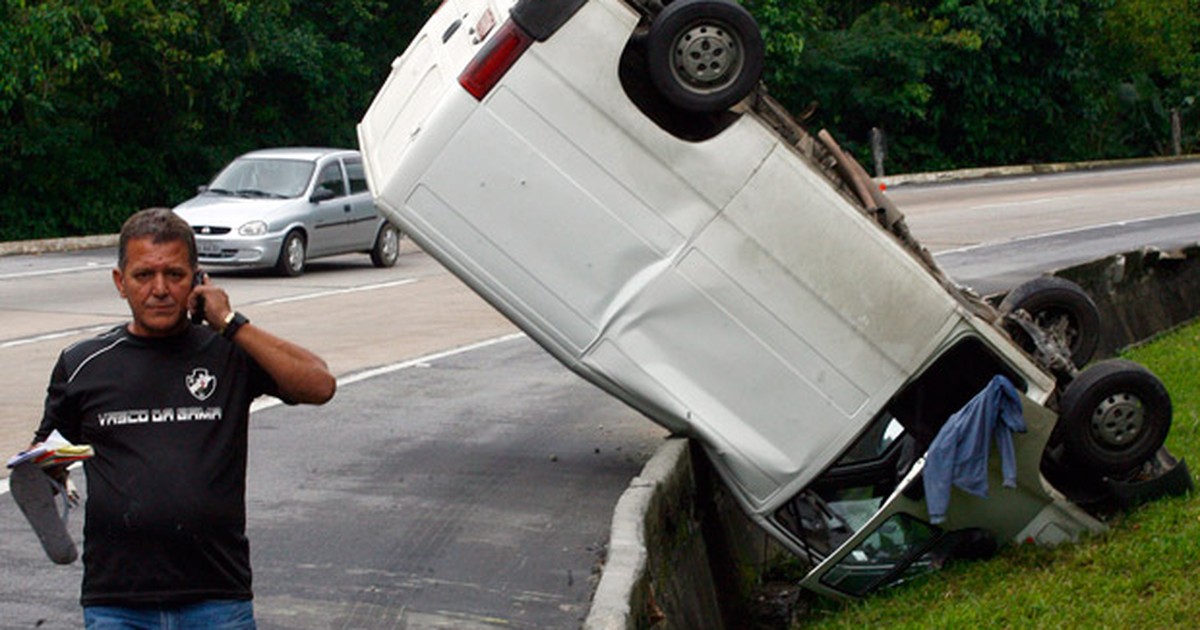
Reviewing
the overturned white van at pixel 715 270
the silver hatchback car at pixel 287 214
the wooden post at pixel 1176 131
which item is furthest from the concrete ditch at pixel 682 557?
the wooden post at pixel 1176 131

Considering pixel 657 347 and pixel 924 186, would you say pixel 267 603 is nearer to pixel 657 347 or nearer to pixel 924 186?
pixel 657 347

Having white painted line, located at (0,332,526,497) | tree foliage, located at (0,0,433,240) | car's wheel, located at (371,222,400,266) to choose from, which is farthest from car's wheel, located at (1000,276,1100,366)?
tree foliage, located at (0,0,433,240)

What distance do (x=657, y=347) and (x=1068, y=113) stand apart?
145ft

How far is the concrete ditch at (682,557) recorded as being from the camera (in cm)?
639

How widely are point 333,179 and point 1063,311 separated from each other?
14.6 metres

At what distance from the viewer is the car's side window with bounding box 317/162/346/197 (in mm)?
23438

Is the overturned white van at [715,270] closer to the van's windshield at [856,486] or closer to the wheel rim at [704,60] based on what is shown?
the wheel rim at [704,60]

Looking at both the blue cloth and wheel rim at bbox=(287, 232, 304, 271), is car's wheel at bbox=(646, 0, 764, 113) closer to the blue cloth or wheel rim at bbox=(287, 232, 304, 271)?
the blue cloth

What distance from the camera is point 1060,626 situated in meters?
7.30

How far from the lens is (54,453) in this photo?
13.8ft

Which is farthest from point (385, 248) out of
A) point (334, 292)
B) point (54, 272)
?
point (54, 272)

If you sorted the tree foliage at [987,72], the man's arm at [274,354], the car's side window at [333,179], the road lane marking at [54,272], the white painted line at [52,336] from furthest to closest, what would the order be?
1. the tree foliage at [987,72]
2. the car's side window at [333,179]
3. the road lane marking at [54,272]
4. the white painted line at [52,336]
5. the man's arm at [274,354]

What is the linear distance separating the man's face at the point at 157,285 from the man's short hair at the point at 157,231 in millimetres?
13

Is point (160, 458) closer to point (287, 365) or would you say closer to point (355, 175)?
point (287, 365)
